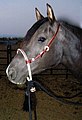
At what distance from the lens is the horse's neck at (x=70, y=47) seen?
78.2 inches

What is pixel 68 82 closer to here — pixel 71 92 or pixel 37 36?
pixel 71 92

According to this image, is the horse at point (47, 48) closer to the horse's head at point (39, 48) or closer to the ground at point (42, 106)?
the horse's head at point (39, 48)

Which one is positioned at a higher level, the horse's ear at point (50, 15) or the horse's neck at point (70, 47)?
the horse's ear at point (50, 15)

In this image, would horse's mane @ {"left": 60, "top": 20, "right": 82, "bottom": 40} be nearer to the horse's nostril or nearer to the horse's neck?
the horse's neck

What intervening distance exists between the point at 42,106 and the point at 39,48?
258 cm

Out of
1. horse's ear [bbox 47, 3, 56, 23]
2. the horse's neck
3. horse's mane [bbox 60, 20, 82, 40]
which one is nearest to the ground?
the horse's neck

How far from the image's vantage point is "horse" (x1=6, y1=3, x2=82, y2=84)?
6.23 ft

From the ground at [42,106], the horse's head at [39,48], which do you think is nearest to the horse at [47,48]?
the horse's head at [39,48]

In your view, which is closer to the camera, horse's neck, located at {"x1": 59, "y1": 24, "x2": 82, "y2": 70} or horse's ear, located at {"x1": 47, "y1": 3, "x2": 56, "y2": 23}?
horse's ear, located at {"x1": 47, "y1": 3, "x2": 56, "y2": 23}

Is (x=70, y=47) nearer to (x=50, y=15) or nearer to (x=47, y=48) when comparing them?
(x=47, y=48)

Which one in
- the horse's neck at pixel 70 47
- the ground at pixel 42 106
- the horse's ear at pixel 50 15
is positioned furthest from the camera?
the ground at pixel 42 106

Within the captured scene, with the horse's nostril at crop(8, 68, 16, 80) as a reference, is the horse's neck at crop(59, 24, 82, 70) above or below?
above

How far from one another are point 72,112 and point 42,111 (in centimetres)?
52

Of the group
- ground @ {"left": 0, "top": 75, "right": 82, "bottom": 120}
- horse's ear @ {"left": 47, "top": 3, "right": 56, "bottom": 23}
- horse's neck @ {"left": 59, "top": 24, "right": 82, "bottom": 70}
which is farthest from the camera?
ground @ {"left": 0, "top": 75, "right": 82, "bottom": 120}
